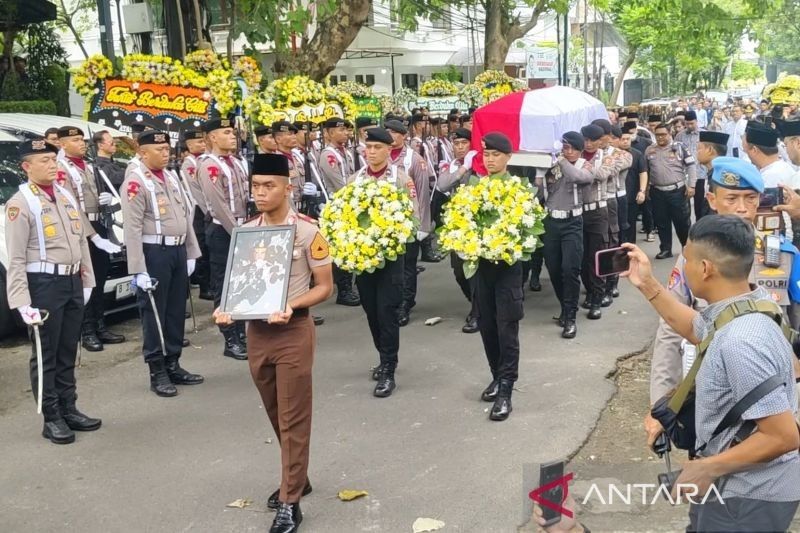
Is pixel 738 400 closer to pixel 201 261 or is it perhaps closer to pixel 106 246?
pixel 106 246

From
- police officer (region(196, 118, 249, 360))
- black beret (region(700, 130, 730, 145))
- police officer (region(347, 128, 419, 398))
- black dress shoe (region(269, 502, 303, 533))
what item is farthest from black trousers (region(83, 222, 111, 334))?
black beret (region(700, 130, 730, 145))

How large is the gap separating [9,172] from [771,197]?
7374 millimetres

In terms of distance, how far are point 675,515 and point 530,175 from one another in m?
5.49

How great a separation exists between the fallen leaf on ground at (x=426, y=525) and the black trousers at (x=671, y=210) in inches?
329

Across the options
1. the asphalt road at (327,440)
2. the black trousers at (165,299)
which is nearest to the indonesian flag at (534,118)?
the asphalt road at (327,440)

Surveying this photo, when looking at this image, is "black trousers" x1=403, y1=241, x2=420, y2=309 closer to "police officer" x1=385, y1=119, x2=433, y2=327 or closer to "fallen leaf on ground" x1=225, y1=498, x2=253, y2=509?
"police officer" x1=385, y1=119, x2=433, y2=327

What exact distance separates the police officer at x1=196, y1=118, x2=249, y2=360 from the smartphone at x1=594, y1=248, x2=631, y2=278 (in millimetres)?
5236

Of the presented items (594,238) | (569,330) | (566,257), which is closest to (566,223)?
(566,257)

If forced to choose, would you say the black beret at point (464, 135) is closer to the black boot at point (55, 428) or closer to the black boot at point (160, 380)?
the black boot at point (160, 380)

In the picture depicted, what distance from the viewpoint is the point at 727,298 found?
2.99 metres

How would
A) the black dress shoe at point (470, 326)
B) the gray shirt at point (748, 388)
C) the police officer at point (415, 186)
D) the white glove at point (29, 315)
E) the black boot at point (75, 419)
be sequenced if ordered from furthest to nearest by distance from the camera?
the police officer at point (415, 186) < the black dress shoe at point (470, 326) < the black boot at point (75, 419) < the white glove at point (29, 315) < the gray shirt at point (748, 388)

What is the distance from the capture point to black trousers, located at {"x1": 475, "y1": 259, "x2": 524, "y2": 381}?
6566 mm

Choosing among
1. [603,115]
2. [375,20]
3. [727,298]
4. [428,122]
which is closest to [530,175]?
[603,115]

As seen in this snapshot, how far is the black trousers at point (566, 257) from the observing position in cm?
895
